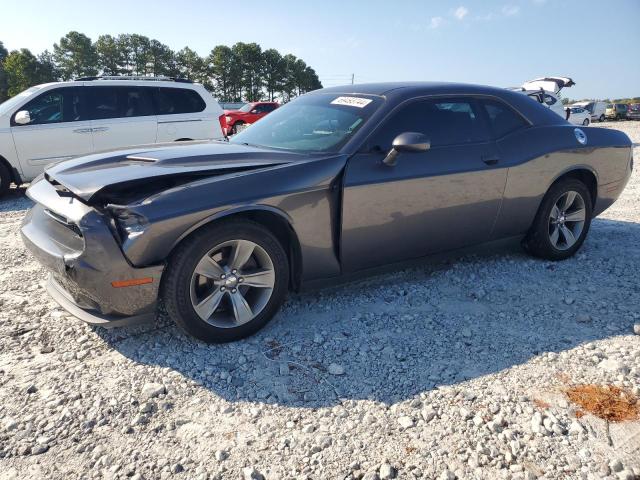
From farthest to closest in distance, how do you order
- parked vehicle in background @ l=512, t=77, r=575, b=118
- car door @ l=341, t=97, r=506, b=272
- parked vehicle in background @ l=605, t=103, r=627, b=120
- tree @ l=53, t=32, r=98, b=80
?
tree @ l=53, t=32, r=98, b=80 → parked vehicle in background @ l=605, t=103, r=627, b=120 → parked vehicle in background @ l=512, t=77, r=575, b=118 → car door @ l=341, t=97, r=506, b=272

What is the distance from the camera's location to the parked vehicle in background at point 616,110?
1410 inches

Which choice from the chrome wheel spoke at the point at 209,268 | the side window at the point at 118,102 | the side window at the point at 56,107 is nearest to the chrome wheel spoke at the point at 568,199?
the chrome wheel spoke at the point at 209,268

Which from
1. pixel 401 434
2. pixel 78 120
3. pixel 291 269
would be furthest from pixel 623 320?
pixel 78 120

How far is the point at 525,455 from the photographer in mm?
2094

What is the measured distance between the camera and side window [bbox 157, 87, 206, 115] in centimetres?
837

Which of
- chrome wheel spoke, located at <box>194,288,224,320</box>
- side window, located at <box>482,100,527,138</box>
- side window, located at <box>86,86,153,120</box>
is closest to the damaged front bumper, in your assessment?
chrome wheel spoke, located at <box>194,288,224,320</box>

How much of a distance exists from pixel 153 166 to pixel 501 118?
2849mm

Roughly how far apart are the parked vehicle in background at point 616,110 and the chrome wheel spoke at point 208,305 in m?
41.1

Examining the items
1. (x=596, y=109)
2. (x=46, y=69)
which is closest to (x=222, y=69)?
(x=46, y=69)

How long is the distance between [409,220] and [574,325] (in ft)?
4.34

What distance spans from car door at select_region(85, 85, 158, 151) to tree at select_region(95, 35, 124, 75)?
71.6 m

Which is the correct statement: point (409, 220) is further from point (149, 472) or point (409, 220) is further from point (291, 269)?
point (149, 472)

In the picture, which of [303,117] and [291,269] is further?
[303,117]

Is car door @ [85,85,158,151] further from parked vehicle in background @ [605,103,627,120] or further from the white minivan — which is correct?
parked vehicle in background @ [605,103,627,120]
